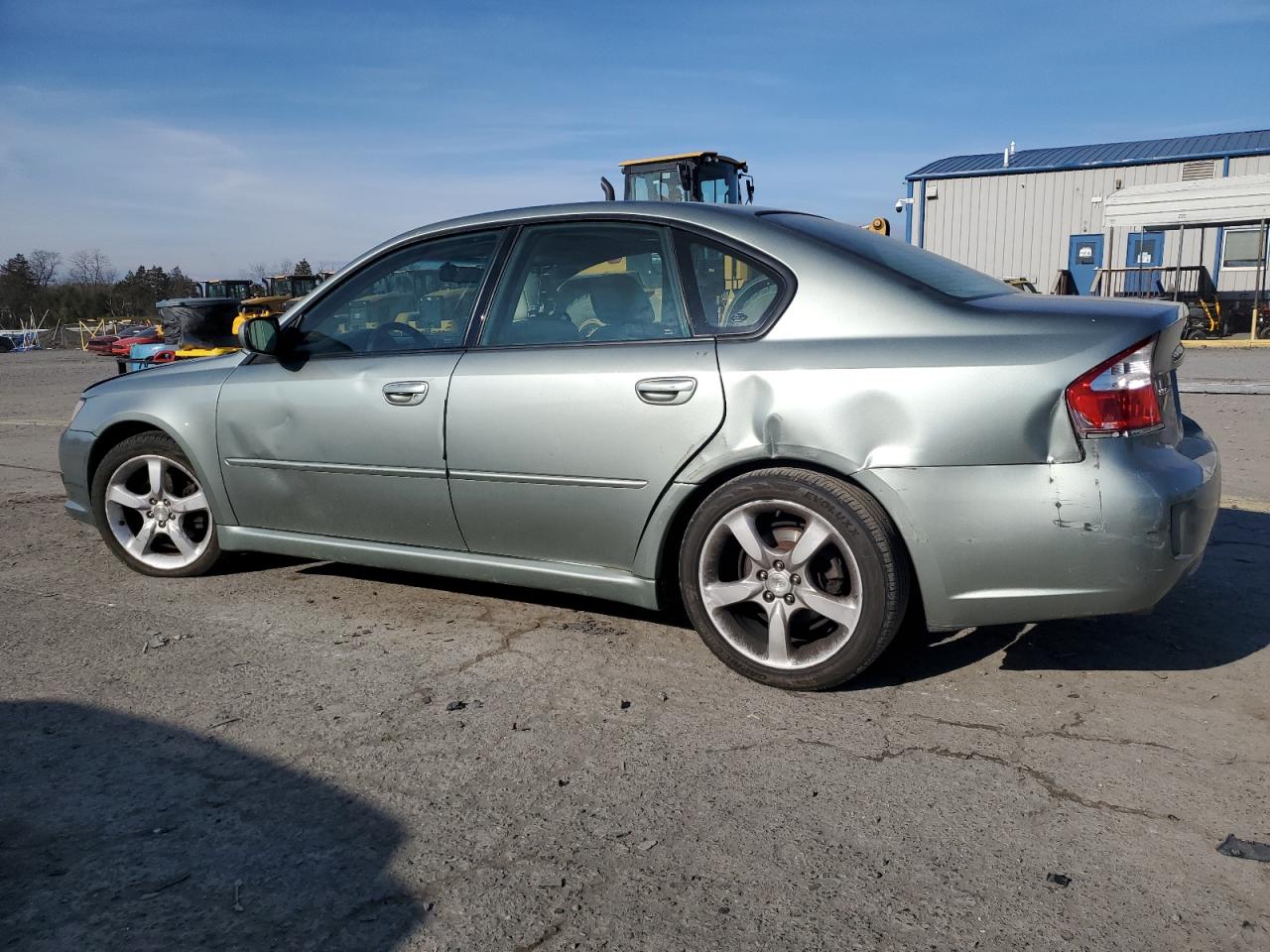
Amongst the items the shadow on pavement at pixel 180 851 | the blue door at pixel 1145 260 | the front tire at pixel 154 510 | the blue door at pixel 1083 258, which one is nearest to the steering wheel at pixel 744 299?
the shadow on pavement at pixel 180 851

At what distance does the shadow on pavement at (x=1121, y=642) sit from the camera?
348 cm

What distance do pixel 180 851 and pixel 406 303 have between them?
231 cm

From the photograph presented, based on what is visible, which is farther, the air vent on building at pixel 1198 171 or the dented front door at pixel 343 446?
the air vent on building at pixel 1198 171

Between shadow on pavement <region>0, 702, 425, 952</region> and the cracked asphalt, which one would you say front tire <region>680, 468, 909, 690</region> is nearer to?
the cracked asphalt

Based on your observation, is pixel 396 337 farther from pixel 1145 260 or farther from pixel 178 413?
pixel 1145 260

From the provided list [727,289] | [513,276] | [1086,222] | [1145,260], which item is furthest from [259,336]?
[1086,222]

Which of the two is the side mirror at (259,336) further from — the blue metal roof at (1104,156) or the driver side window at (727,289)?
the blue metal roof at (1104,156)

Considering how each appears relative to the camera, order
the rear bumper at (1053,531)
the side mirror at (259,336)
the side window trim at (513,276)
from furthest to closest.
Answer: the side mirror at (259,336), the side window trim at (513,276), the rear bumper at (1053,531)

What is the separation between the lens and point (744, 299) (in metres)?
3.39

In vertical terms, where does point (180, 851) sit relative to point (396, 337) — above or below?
below

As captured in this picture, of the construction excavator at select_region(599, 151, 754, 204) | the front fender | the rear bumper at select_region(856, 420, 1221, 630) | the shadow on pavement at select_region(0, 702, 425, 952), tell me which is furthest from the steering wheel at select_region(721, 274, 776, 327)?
the construction excavator at select_region(599, 151, 754, 204)

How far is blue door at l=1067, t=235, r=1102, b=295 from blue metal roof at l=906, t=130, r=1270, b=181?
1.93 meters

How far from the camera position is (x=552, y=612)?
413cm

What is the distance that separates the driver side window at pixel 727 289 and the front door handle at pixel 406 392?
108 centimetres
